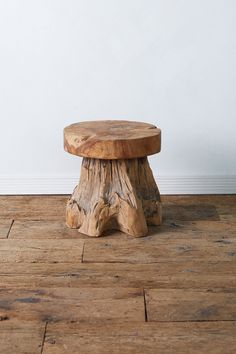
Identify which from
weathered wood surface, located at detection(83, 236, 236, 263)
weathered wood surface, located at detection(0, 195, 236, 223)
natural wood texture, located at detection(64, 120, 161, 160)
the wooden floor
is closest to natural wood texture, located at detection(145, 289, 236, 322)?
the wooden floor

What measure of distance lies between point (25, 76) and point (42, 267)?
111 cm

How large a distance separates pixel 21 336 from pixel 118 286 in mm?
413

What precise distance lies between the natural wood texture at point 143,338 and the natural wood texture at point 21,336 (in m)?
0.03

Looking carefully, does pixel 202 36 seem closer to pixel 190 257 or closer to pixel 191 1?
pixel 191 1

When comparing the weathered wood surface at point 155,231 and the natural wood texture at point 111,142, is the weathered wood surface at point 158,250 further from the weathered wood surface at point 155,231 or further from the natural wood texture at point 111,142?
the natural wood texture at point 111,142

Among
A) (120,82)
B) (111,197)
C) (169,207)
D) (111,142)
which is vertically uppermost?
(120,82)

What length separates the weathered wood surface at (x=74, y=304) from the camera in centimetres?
171

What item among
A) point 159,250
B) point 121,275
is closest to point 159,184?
point 159,250

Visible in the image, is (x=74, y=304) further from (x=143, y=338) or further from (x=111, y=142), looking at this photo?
(x=111, y=142)

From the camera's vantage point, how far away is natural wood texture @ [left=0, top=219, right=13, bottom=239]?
2352 mm

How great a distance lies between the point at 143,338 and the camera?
159 cm

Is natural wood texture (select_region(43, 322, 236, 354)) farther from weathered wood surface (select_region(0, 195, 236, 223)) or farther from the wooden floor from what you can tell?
weathered wood surface (select_region(0, 195, 236, 223))

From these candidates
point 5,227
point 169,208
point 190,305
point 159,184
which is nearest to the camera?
point 190,305

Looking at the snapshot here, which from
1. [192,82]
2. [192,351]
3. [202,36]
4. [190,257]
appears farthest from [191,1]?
[192,351]
